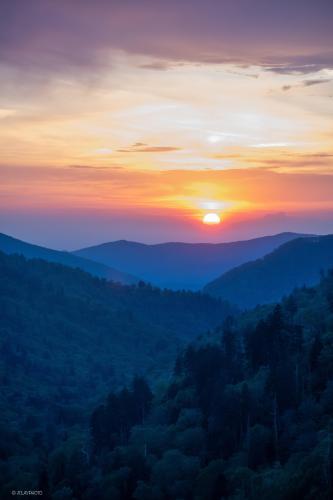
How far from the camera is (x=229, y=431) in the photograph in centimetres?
8925

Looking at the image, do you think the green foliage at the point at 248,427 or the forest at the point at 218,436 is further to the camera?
the forest at the point at 218,436

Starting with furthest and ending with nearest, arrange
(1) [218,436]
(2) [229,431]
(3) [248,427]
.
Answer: (1) [218,436], (2) [229,431], (3) [248,427]

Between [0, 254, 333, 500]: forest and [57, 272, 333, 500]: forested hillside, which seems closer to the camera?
[57, 272, 333, 500]: forested hillside

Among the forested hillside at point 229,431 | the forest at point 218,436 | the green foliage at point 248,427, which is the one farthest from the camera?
the forest at point 218,436

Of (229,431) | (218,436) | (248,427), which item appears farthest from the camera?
(218,436)

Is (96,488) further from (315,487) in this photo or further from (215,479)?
(315,487)

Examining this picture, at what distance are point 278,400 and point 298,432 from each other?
34.9ft

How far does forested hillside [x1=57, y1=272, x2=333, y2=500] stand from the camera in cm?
7088

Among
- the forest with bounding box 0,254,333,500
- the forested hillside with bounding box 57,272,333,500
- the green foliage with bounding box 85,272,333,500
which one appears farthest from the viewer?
the forest with bounding box 0,254,333,500

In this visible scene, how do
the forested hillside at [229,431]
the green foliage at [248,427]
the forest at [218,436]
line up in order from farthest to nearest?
1. the forest at [218,436]
2. the forested hillside at [229,431]
3. the green foliage at [248,427]

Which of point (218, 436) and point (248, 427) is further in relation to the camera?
point (218, 436)

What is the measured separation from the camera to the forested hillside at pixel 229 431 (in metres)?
70.9

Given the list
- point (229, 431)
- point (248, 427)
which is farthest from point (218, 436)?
point (248, 427)

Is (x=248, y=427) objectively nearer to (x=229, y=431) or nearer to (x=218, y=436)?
(x=229, y=431)
